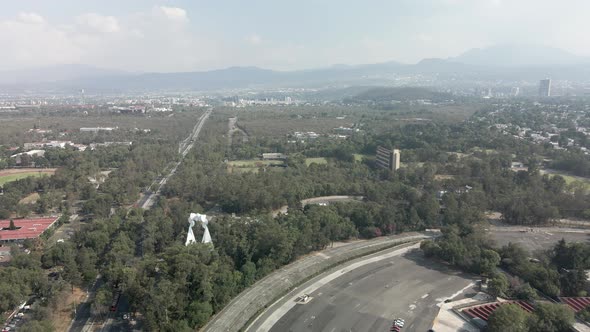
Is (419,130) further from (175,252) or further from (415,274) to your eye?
(175,252)

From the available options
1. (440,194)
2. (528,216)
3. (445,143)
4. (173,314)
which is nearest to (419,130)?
(445,143)

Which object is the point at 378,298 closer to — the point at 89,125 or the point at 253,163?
the point at 253,163

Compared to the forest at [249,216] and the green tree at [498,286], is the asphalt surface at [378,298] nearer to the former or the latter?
the green tree at [498,286]

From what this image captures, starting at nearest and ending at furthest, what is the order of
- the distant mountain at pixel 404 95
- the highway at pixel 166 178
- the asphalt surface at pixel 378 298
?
1. the asphalt surface at pixel 378 298
2. the highway at pixel 166 178
3. the distant mountain at pixel 404 95

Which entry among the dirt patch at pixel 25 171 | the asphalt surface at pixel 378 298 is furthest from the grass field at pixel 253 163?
the asphalt surface at pixel 378 298

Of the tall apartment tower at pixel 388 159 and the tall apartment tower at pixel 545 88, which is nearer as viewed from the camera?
the tall apartment tower at pixel 388 159

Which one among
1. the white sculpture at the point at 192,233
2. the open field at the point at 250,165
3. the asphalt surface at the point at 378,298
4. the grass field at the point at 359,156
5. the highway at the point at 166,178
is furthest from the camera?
the grass field at the point at 359,156
